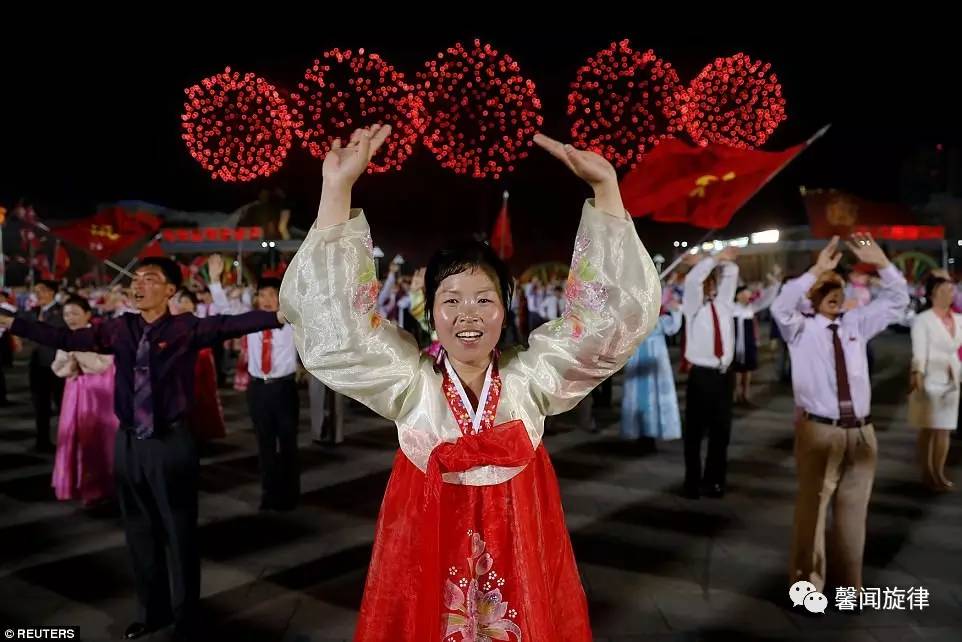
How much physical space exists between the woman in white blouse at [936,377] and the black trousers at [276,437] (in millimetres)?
5379

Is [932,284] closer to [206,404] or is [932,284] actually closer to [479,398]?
[479,398]

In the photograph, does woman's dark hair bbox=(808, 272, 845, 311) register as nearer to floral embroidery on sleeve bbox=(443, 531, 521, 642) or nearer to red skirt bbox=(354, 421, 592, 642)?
red skirt bbox=(354, 421, 592, 642)

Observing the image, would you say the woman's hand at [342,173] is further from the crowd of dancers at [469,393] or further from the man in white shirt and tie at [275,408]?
the man in white shirt and tie at [275,408]

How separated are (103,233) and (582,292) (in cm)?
939

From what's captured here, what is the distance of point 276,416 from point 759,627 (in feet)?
13.0

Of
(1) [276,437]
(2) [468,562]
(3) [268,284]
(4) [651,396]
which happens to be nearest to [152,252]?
(3) [268,284]

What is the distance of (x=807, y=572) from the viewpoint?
14.0 ft

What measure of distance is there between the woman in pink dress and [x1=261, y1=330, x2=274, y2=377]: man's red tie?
148cm

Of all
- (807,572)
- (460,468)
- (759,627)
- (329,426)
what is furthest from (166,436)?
(329,426)

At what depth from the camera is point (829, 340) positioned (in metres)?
4.14

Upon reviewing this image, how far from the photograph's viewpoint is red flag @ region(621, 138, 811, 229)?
5309 mm

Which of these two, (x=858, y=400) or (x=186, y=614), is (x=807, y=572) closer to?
(x=858, y=400)

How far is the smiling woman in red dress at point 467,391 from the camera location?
2158mm
